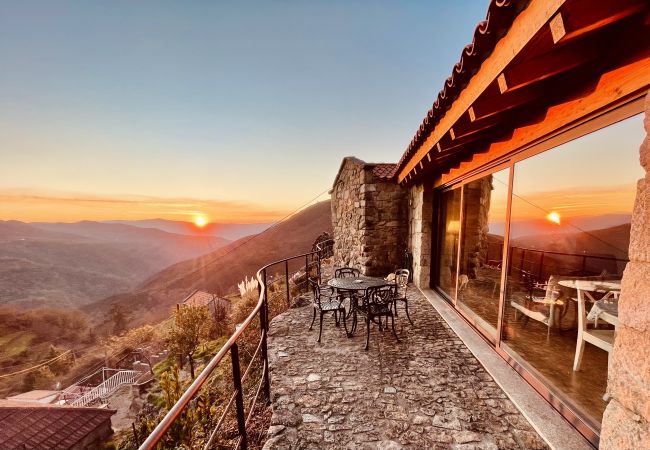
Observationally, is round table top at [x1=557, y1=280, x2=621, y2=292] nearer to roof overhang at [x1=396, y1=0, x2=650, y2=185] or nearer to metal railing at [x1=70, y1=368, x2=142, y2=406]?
roof overhang at [x1=396, y1=0, x2=650, y2=185]

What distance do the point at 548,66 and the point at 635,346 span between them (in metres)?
1.66

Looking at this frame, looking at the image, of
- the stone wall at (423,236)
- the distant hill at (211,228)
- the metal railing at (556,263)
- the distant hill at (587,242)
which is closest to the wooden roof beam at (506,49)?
the distant hill at (587,242)

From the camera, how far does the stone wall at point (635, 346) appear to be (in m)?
1.21

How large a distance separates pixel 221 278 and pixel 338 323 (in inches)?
1019

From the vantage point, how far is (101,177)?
26.2 metres

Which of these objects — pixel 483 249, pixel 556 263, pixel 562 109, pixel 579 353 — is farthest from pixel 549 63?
pixel 483 249

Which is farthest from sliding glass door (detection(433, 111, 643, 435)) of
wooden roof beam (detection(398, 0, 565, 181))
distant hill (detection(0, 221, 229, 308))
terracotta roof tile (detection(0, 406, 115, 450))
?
distant hill (detection(0, 221, 229, 308))

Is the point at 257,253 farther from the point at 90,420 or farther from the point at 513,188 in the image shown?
the point at 513,188

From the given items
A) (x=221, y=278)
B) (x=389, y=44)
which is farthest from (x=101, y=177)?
(x=389, y=44)

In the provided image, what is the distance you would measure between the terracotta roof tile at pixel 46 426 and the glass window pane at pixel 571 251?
43.5ft

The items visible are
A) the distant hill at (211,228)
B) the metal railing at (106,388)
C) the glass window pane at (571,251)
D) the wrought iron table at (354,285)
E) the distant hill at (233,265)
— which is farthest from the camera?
the distant hill at (211,228)

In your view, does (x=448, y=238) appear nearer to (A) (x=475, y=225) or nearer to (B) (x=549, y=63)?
(A) (x=475, y=225)

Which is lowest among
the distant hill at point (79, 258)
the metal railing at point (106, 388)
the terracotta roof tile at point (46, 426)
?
the distant hill at point (79, 258)

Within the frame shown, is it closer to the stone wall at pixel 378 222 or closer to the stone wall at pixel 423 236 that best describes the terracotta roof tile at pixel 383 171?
the stone wall at pixel 378 222
